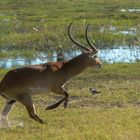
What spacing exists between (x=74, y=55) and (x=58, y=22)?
8258mm

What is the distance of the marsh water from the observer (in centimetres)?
1869

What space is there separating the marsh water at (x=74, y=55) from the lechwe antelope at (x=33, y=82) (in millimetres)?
7732

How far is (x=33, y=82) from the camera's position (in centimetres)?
960

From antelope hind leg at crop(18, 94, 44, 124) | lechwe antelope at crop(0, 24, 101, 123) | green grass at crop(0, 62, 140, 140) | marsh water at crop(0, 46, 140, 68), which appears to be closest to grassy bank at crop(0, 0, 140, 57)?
marsh water at crop(0, 46, 140, 68)

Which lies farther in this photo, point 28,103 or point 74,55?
point 74,55

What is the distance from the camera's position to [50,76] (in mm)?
9898

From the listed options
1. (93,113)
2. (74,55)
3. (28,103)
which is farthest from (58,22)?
(28,103)

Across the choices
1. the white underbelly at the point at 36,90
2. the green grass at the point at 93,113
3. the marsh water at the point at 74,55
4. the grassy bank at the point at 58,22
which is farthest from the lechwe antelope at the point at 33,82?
the grassy bank at the point at 58,22

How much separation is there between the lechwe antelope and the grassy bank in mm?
11146

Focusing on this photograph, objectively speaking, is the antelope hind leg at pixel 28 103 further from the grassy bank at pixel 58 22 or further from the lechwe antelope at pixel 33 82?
the grassy bank at pixel 58 22

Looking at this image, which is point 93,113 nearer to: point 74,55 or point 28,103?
point 28,103

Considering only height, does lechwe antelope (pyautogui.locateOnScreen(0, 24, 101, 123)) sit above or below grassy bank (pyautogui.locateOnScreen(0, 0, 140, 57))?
above

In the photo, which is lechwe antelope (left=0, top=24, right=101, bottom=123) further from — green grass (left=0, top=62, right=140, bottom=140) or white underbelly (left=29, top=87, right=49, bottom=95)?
green grass (left=0, top=62, right=140, bottom=140)

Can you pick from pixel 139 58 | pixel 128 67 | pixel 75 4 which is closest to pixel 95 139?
pixel 128 67
